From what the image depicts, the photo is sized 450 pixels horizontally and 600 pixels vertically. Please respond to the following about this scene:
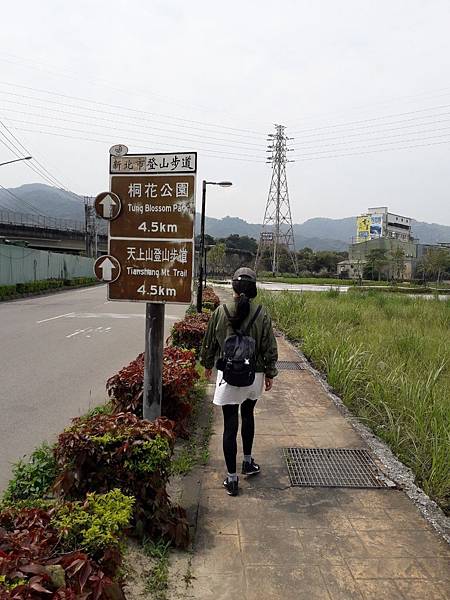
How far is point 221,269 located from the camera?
79625 mm

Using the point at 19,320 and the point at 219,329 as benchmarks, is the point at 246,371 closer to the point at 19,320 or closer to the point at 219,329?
the point at 219,329

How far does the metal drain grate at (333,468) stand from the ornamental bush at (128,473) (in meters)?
1.28

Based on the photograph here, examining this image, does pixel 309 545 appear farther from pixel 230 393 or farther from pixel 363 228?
pixel 363 228

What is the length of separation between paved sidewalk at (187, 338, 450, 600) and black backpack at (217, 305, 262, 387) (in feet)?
2.79

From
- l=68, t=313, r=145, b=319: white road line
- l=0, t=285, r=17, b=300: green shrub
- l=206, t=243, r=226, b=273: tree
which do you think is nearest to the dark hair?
l=68, t=313, r=145, b=319: white road line

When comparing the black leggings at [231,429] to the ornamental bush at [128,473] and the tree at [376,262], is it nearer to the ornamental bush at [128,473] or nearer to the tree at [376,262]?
the ornamental bush at [128,473]

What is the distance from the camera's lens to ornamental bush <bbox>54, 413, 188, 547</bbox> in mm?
2891

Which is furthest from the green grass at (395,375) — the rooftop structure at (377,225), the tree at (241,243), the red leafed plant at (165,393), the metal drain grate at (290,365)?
the rooftop structure at (377,225)

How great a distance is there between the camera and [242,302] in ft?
11.9

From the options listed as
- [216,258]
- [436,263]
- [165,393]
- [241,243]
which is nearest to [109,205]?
[165,393]

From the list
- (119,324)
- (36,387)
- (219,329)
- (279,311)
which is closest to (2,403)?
(36,387)

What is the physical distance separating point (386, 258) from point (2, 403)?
68957 millimetres

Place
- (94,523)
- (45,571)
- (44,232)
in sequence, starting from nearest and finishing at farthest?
(45,571) < (94,523) < (44,232)

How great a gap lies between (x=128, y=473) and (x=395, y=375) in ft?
14.4
